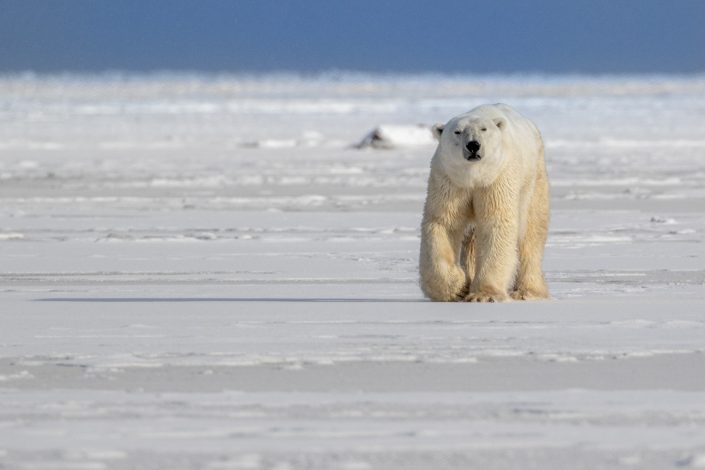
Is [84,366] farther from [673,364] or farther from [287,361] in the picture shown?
[673,364]

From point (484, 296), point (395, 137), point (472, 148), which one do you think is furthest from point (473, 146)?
point (395, 137)

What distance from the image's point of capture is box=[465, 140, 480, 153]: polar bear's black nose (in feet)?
20.2

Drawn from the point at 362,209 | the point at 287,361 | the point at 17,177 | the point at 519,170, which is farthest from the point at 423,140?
the point at 287,361

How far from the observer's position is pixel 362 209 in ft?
39.9

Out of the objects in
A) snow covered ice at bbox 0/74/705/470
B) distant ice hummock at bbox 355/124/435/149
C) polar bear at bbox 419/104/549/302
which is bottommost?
snow covered ice at bbox 0/74/705/470

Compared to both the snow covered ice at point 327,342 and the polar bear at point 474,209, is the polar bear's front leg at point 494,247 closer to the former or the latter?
the polar bear at point 474,209

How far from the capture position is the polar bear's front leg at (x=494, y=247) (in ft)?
20.5

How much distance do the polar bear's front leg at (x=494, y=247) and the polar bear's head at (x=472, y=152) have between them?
11 centimetres

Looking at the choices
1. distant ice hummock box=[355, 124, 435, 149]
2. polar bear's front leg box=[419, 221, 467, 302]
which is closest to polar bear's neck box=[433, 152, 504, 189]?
polar bear's front leg box=[419, 221, 467, 302]

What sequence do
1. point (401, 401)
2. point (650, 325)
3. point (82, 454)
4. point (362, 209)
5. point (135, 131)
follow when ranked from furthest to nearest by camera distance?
point (135, 131) < point (362, 209) < point (650, 325) < point (401, 401) < point (82, 454)

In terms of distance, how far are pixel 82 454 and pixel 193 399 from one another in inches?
27.3

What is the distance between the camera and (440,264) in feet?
20.6

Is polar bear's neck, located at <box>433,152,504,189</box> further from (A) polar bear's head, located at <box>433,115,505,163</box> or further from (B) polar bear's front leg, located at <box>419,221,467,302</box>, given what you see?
(B) polar bear's front leg, located at <box>419,221,467,302</box>

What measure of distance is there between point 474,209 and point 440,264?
0.28 meters
